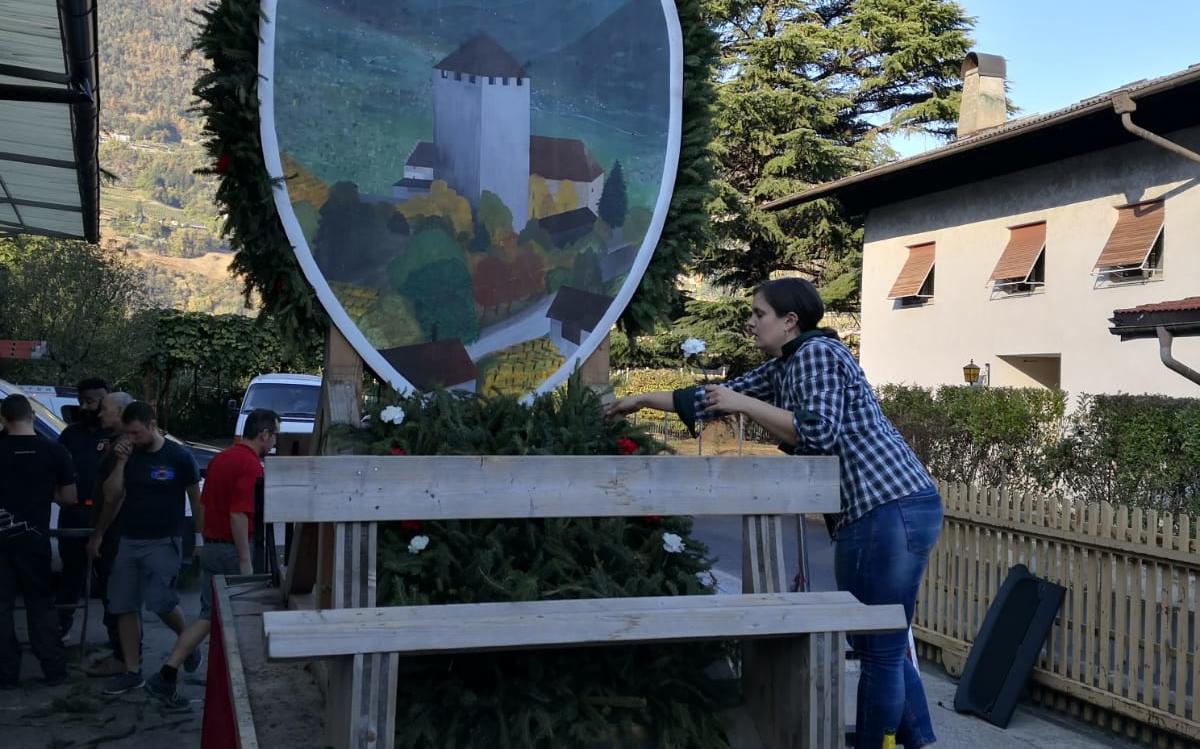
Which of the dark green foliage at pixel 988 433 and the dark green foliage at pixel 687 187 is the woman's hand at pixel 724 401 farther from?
the dark green foliage at pixel 988 433

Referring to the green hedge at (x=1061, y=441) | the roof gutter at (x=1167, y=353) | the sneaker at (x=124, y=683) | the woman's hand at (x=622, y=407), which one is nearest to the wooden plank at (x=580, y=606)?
the woman's hand at (x=622, y=407)

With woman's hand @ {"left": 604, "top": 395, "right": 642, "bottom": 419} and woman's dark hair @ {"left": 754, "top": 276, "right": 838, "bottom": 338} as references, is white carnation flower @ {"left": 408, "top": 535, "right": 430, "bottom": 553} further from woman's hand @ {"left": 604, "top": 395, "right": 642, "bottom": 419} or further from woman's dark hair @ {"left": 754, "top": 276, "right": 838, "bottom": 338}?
woman's dark hair @ {"left": 754, "top": 276, "right": 838, "bottom": 338}

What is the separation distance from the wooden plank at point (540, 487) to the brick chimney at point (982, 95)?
874 inches

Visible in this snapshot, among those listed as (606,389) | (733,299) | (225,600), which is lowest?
(225,600)

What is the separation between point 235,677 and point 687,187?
257 cm

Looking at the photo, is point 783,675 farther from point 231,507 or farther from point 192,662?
point 192,662

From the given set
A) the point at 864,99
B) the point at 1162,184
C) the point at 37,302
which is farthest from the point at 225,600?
the point at 864,99

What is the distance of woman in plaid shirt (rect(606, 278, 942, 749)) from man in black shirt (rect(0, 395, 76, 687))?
16.5 feet

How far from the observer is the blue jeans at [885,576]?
3.45m

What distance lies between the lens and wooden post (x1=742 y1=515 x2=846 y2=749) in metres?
3.11

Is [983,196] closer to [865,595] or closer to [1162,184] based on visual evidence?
[1162,184]

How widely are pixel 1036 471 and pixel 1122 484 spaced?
2.08m

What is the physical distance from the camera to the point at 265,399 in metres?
15.0

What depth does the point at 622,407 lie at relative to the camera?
3777 mm
